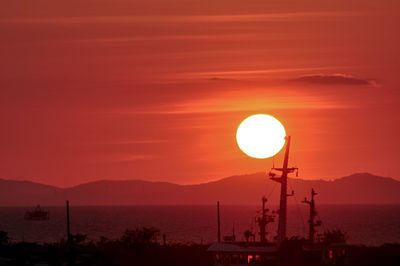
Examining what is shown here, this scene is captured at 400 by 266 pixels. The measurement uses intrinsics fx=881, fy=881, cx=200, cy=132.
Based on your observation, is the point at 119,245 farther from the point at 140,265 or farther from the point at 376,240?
the point at 376,240

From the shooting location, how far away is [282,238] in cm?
8588

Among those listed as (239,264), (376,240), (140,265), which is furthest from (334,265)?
(376,240)

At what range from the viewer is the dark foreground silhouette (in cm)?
7056

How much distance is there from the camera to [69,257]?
70.9 m

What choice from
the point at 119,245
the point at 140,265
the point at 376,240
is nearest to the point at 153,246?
the point at 119,245

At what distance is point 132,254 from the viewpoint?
101062 mm

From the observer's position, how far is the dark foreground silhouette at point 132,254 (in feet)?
232

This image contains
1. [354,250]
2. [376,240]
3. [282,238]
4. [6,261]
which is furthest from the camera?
[376,240]

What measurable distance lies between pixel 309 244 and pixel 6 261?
93.7ft

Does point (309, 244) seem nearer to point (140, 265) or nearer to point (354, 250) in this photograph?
point (140, 265)

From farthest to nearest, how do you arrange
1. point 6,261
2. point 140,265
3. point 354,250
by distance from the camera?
point 354,250 → point 140,265 → point 6,261

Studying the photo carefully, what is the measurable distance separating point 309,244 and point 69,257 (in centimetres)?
2305

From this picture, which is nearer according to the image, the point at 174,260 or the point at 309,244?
the point at 309,244

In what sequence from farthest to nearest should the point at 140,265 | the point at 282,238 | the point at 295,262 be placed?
the point at 140,265, the point at 282,238, the point at 295,262
